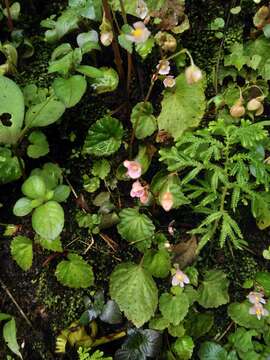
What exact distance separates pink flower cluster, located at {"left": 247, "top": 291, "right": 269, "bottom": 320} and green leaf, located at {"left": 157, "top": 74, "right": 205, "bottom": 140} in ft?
1.85

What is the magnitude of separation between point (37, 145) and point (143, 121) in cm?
37

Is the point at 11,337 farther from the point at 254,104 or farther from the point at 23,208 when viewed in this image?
the point at 254,104

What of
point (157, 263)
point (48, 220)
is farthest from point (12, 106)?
point (157, 263)

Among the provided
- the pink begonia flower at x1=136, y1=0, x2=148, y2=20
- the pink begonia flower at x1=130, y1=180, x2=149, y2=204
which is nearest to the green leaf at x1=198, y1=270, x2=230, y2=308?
the pink begonia flower at x1=130, y1=180, x2=149, y2=204

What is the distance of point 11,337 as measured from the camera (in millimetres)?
1511

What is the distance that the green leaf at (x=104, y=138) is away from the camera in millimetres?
1656

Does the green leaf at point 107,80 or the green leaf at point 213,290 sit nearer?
the green leaf at point 213,290

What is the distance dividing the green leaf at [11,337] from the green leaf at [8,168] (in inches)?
17.9

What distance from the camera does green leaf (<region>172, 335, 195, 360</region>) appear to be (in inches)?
59.1

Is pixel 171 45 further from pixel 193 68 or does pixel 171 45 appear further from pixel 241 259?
pixel 241 259

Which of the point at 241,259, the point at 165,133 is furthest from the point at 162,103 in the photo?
the point at 241,259

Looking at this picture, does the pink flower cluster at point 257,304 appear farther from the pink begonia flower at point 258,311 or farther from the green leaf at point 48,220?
the green leaf at point 48,220

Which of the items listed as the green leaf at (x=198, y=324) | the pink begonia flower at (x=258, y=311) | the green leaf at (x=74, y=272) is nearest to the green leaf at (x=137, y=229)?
the green leaf at (x=74, y=272)

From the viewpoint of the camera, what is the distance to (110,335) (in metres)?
1.56
